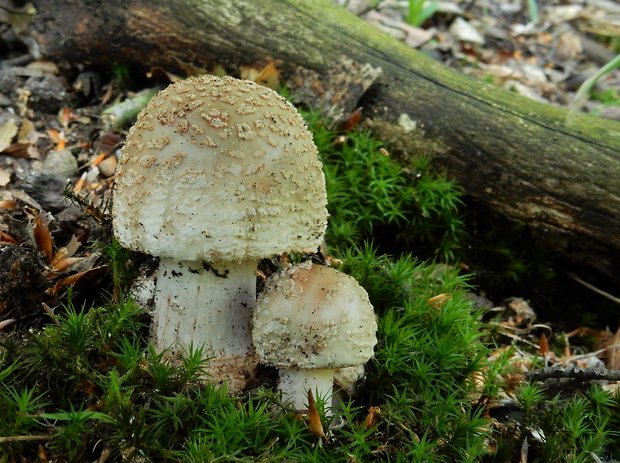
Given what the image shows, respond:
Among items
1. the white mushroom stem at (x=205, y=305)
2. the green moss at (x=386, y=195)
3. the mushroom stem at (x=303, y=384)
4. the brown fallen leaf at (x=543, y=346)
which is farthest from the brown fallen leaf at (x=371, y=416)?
the brown fallen leaf at (x=543, y=346)

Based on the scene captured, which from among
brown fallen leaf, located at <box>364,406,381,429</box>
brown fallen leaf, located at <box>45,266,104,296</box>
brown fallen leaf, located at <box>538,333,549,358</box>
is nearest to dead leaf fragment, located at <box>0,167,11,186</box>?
brown fallen leaf, located at <box>45,266,104,296</box>

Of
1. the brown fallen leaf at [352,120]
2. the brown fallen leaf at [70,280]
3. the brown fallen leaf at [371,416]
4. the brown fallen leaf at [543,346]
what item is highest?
the brown fallen leaf at [352,120]

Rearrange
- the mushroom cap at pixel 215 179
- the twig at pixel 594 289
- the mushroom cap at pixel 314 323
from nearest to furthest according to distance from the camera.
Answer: the mushroom cap at pixel 215 179, the mushroom cap at pixel 314 323, the twig at pixel 594 289

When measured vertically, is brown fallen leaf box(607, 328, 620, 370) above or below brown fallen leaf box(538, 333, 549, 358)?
above

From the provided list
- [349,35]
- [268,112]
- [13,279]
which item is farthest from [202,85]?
[349,35]

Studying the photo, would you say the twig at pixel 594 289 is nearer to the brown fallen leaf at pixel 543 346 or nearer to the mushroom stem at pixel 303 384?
the brown fallen leaf at pixel 543 346

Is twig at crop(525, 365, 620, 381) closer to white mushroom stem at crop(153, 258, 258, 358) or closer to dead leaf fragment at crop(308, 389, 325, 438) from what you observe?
dead leaf fragment at crop(308, 389, 325, 438)

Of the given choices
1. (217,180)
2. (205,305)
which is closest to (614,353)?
(205,305)
